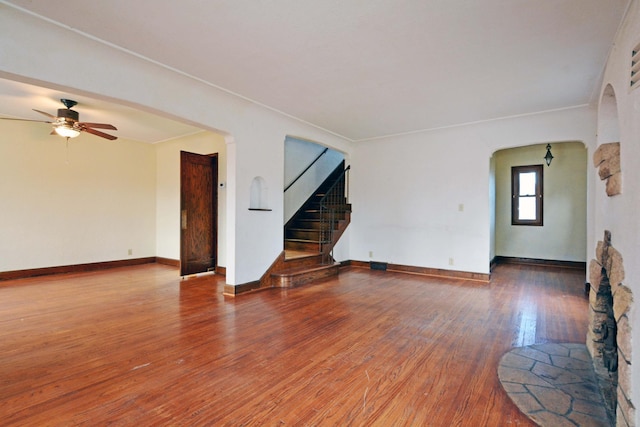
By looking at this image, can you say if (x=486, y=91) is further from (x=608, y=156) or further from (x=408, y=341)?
(x=408, y=341)

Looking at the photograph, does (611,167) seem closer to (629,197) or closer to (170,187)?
(629,197)

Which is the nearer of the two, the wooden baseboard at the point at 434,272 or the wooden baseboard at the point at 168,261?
the wooden baseboard at the point at 434,272

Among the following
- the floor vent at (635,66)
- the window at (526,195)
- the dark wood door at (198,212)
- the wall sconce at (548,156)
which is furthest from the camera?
the window at (526,195)

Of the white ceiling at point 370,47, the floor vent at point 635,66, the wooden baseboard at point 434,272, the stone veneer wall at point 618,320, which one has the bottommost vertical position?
the wooden baseboard at point 434,272

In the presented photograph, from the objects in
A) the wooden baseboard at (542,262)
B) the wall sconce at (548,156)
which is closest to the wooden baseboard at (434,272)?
the wooden baseboard at (542,262)

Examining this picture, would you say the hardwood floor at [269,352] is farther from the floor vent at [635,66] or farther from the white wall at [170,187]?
the white wall at [170,187]

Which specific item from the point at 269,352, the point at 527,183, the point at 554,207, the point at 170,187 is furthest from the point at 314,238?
the point at 554,207

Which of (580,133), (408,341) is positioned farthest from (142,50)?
(580,133)

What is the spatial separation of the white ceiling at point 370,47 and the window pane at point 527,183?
10.1 feet

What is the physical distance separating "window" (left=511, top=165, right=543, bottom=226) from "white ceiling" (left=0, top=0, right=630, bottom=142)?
10.00ft

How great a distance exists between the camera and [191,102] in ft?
12.3

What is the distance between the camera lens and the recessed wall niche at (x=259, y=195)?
4.84 m

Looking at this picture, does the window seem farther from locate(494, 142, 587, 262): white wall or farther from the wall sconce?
the wall sconce

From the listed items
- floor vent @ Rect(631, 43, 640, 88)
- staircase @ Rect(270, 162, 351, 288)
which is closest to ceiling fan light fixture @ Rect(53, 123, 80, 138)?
staircase @ Rect(270, 162, 351, 288)
